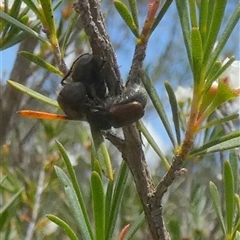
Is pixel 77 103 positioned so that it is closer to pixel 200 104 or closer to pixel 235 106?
pixel 200 104

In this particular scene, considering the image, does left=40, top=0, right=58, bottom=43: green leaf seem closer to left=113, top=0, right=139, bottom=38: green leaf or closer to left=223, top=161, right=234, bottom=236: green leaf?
left=113, top=0, right=139, bottom=38: green leaf

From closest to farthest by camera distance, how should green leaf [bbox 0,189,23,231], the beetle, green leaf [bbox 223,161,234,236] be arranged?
the beetle
green leaf [bbox 223,161,234,236]
green leaf [bbox 0,189,23,231]

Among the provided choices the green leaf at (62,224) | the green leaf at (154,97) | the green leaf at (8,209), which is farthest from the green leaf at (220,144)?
the green leaf at (8,209)

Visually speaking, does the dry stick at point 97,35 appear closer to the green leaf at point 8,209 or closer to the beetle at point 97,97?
the beetle at point 97,97

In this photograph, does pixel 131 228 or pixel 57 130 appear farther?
pixel 57 130

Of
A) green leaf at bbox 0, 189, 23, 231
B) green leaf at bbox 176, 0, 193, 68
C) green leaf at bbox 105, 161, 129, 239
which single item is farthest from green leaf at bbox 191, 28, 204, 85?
green leaf at bbox 0, 189, 23, 231

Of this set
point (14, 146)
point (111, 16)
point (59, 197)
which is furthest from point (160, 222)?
point (111, 16)

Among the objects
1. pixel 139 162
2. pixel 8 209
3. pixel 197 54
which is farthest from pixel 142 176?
pixel 8 209
